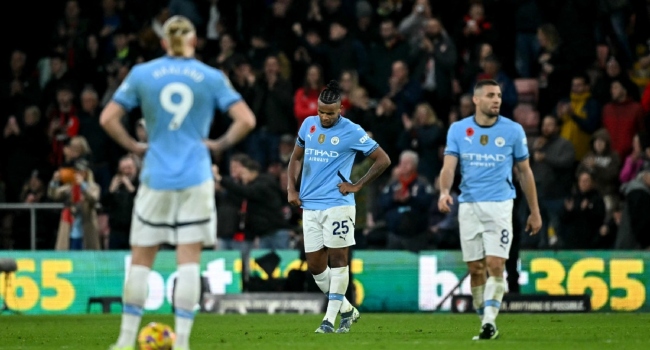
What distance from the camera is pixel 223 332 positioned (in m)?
14.8

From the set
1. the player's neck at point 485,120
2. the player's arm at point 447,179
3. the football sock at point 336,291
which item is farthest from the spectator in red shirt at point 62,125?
the player's neck at point 485,120

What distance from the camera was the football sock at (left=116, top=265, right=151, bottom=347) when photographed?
31.8ft

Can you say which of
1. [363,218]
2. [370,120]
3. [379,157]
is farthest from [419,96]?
[379,157]

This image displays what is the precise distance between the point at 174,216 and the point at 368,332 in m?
5.11

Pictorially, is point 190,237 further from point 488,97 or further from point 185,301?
point 488,97

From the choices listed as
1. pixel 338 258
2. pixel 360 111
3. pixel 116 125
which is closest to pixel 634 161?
pixel 360 111

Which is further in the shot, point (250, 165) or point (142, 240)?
point (250, 165)

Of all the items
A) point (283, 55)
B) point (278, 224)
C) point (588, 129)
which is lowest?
point (278, 224)

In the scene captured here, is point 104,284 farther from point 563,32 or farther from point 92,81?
point 563,32

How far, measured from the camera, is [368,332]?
567 inches

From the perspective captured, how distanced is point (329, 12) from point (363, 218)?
4738 mm

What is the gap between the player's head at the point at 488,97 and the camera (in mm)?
13078

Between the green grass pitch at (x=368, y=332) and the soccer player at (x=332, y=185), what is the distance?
32.0 inches

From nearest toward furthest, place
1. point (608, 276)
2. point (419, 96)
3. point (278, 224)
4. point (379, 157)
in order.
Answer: point (379, 157), point (608, 276), point (278, 224), point (419, 96)
